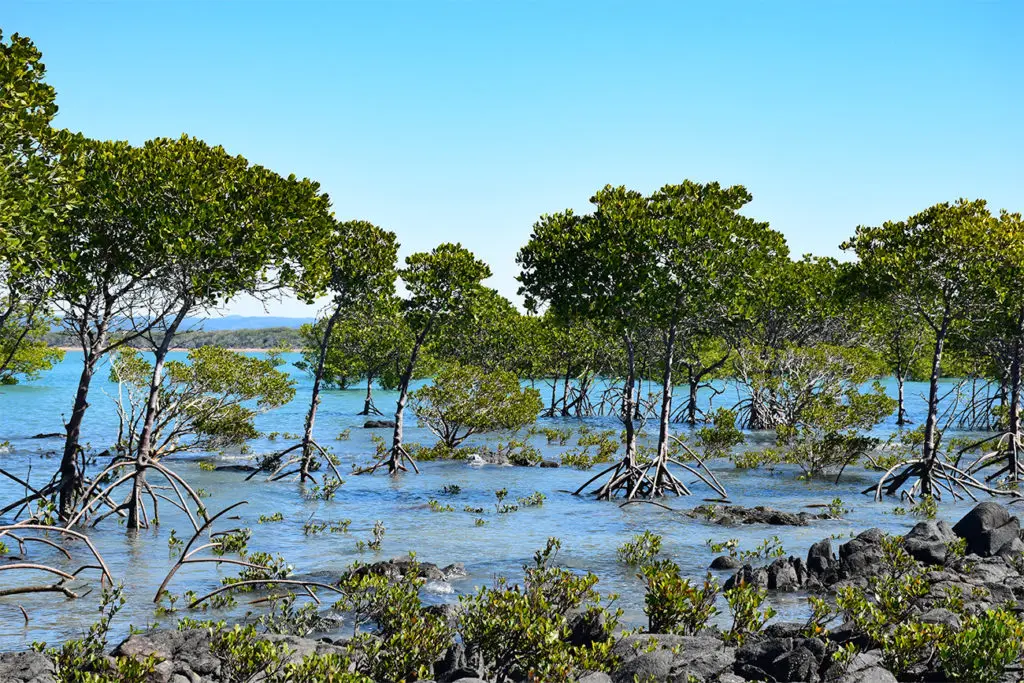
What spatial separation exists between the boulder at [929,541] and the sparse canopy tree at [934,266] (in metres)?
7.84

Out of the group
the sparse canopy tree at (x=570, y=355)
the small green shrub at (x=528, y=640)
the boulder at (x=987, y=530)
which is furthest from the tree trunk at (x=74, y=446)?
the sparse canopy tree at (x=570, y=355)

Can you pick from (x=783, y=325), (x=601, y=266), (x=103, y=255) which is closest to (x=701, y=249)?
(x=601, y=266)

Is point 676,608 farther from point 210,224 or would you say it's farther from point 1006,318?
point 1006,318

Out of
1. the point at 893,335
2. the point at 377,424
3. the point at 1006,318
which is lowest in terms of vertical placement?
the point at 377,424

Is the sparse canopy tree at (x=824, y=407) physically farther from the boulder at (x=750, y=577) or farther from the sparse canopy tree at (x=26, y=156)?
the sparse canopy tree at (x=26, y=156)

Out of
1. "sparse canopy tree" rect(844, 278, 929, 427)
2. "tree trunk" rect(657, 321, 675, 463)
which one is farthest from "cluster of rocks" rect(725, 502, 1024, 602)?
"sparse canopy tree" rect(844, 278, 929, 427)

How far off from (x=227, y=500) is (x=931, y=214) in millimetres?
27741

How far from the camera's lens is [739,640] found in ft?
45.0

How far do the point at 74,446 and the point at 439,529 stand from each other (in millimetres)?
10794

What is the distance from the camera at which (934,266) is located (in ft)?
100

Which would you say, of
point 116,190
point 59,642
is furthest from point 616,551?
point 116,190

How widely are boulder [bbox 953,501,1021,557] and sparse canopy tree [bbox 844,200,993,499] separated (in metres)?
6.86

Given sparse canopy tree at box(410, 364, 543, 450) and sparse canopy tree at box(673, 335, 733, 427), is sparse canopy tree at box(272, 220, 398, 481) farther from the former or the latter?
sparse canopy tree at box(673, 335, 733, 427)

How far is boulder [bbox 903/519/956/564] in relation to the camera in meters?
20.3
